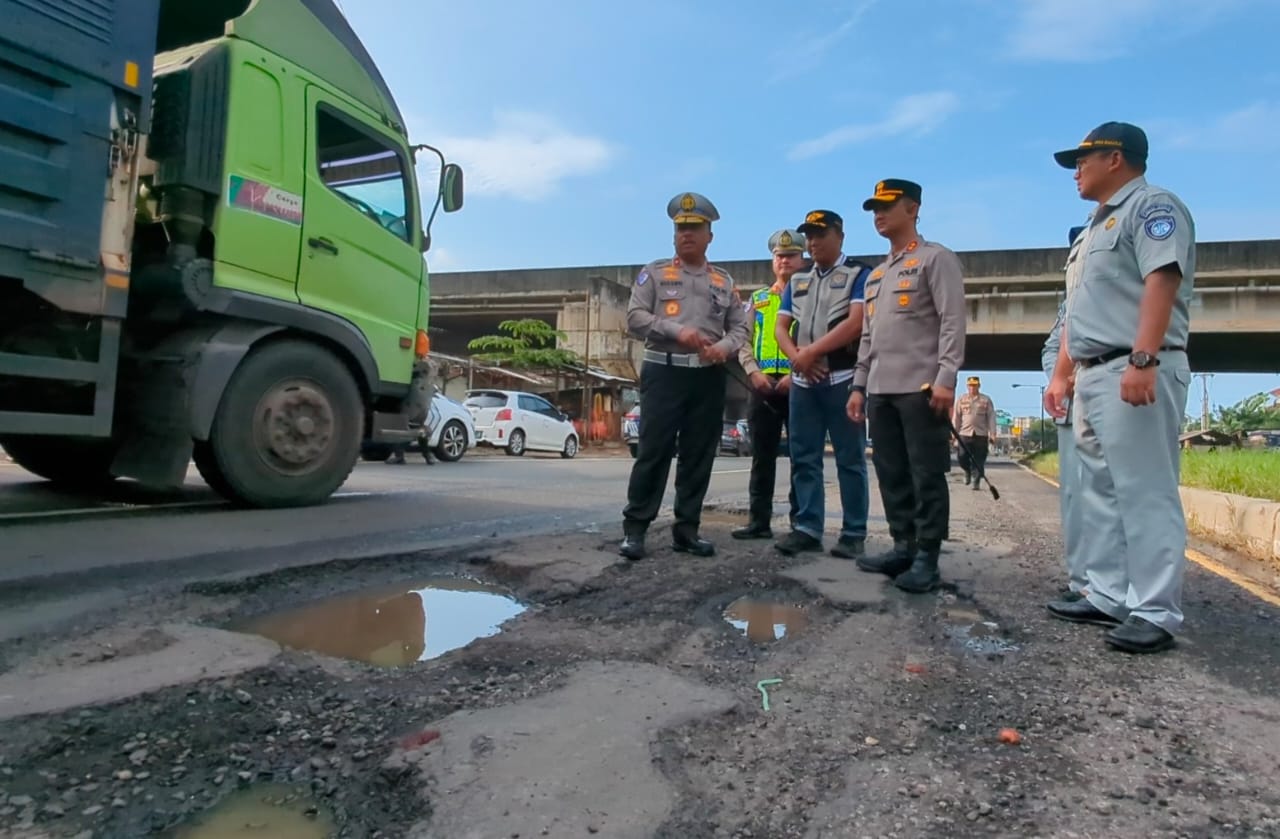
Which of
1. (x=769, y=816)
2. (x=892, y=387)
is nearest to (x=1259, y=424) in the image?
(x=892, y=387)

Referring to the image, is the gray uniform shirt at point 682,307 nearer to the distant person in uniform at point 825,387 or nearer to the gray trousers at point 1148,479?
the distant person in uniform at point 825,387

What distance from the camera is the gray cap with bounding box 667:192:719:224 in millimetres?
4156

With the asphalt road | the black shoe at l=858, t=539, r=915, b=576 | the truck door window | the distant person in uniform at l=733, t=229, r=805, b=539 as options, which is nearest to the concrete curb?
the black shoe at l=858, t=539, r=915, b=576

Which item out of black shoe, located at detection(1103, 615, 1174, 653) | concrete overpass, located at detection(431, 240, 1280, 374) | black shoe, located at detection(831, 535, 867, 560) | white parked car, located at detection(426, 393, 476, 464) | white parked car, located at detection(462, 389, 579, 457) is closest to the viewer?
black shoe, located at detection(1103, 615, 1174, 653)

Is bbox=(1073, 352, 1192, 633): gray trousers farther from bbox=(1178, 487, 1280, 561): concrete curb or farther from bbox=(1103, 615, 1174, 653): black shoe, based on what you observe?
bbox=(1178, 487, 1280, 561): concrete curb

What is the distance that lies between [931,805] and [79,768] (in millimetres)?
1622

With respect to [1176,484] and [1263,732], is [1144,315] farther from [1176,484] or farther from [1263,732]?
[1263,732]

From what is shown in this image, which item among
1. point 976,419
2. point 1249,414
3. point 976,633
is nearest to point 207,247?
point 976,633

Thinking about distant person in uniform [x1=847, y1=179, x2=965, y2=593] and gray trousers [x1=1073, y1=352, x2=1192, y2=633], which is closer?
gray trousers [x1=1073, y1=352, x2=1192, y2=633]

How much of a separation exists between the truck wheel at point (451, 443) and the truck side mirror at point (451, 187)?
23.7 ft

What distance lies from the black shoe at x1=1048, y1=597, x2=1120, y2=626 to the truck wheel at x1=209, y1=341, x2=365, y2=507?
4312 mm

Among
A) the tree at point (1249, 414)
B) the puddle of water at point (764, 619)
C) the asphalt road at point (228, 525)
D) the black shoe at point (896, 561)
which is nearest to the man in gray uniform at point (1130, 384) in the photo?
the black shoe at point (896, 561)

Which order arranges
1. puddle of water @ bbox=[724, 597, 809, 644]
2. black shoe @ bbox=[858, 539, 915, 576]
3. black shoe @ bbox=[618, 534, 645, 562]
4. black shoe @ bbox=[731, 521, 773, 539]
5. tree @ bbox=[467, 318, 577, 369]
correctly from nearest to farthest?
1. puddle of water @ bbox=[724, 597, 809, 644]
2. black shoe @ bbox=[858, 539, 915, 576]
3. black shoe @ bbox=[618, 534, 645, 562]
4. black shoe @ bbox=[731, 521, 773, 539]
5. tree @ bbox=[467, 318, 577, 369]

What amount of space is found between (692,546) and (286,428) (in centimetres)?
272
